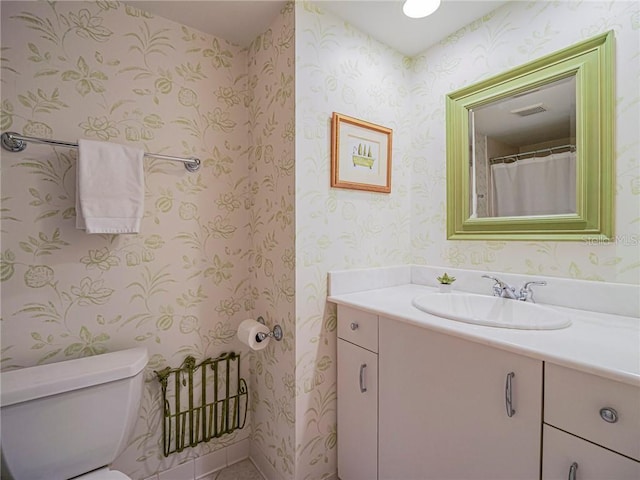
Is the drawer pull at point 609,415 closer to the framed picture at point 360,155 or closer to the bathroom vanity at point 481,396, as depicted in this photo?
the bathroom vanity at point 481,396

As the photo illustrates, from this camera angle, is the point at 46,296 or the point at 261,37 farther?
the point at 261,37

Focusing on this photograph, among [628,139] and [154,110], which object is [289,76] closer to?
[154,110]

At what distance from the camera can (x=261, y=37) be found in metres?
1.51

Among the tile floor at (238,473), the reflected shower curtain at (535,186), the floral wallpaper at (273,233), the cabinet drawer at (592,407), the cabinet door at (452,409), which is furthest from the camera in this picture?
the tile floor at (238,473)

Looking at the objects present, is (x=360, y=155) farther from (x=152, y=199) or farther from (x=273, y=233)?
(x=152, y=199)

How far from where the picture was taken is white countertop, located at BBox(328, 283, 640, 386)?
0.66m

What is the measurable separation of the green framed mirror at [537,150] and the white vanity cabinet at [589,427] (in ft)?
Result: 2.25

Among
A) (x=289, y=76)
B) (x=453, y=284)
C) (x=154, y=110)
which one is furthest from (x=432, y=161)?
(x=154, y=110)

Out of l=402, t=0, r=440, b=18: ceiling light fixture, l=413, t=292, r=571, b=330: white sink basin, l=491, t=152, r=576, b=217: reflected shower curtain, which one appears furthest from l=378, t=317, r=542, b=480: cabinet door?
l=402, t=0, r=440, b=18: ceiling light fixture

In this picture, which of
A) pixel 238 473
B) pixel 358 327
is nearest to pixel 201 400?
pixel 238 473

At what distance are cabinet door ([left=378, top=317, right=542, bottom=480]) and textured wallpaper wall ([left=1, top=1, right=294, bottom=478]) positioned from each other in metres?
0.46

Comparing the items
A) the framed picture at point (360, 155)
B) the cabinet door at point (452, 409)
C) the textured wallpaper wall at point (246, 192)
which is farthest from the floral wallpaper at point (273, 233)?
the cabinet door at point (452, 409)

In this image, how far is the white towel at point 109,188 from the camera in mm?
1124

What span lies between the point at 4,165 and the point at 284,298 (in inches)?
45.1
